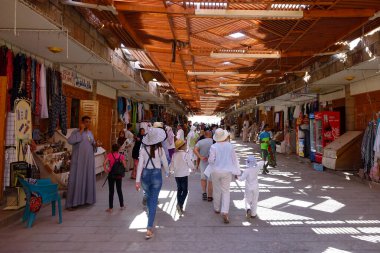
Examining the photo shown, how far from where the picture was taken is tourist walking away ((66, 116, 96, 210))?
6.16 meters

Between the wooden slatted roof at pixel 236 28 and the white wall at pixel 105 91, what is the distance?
9.98 feet

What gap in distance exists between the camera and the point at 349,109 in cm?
1249

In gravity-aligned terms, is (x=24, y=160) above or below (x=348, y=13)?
below

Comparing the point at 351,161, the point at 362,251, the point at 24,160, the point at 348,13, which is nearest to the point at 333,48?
the point at 348,13

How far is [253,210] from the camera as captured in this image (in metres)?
5.67

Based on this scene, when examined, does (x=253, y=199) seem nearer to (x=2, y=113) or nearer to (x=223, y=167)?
(x=223, y=167)

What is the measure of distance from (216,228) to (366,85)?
340 inches

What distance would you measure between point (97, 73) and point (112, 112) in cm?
464

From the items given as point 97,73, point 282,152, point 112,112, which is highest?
point 97,73

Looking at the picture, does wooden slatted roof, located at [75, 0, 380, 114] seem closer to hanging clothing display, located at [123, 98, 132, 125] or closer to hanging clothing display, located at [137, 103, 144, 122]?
hanging clothing display, located at [123, 98, 132, 125]

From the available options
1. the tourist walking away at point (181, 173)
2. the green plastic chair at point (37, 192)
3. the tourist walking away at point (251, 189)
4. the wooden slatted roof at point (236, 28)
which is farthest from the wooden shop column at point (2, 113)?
the tourist walking away at point (251, 189)

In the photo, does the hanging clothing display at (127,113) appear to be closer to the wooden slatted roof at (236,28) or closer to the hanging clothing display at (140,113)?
the hanging clothing display at (140,113)

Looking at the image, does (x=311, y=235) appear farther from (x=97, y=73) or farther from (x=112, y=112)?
(x=112, y=112)

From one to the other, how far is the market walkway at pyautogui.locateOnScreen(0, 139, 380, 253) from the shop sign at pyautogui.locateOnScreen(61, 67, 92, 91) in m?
3.74
